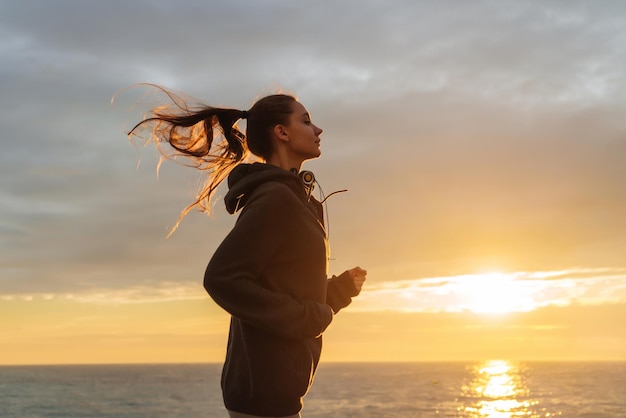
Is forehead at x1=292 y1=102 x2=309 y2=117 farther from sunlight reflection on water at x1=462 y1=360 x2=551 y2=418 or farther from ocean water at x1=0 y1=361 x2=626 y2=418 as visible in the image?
sunlight reflection on water at x1=462 y1=360 x2=551 y2=418

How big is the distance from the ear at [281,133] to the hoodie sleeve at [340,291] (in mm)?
687

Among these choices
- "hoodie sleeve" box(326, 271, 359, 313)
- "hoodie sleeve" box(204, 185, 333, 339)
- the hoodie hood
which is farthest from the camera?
"hoodie sleeve" box(326, 271, 359, 313)

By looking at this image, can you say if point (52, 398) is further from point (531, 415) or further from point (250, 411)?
point (250, 411)

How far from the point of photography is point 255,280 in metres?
2.81

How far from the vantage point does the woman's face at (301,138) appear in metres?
3.19

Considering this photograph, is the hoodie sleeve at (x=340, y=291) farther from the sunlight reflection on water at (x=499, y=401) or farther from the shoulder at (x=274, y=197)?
the sunlight reflection on water at (x=499, y=401)

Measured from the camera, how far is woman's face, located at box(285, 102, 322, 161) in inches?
126

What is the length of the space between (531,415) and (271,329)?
70.3 m

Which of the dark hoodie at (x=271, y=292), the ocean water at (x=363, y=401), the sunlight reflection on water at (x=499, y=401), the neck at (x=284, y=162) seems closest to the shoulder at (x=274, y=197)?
the dark hoodie at (x=271, y=292)

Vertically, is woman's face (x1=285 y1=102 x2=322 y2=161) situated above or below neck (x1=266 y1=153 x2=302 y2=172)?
above

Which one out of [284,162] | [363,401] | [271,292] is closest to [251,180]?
[284,162]

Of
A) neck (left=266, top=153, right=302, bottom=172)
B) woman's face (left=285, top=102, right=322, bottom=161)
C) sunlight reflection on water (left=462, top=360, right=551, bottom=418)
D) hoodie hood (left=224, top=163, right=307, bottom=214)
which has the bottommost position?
sunlight reflection on water (left=462, top=360, right=551, bottom=418)

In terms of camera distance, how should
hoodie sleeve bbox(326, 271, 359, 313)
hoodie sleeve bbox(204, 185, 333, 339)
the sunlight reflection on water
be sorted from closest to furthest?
hoodie sleeve bbox(204, 185, 333, 339) < hoodie sleeve bbox(326, 271, 359, 313) < the sunlight reflection on water

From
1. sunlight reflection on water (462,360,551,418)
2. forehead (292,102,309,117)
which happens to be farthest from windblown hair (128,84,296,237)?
sunlight reflection on water (462,360,551,418)
